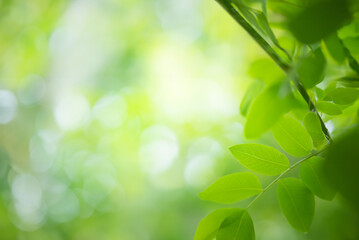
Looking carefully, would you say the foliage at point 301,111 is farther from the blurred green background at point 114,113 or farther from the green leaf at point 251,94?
the blurred green background at point 114,113

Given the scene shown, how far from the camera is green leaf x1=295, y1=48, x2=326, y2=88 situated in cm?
20

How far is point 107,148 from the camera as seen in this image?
3477 mm

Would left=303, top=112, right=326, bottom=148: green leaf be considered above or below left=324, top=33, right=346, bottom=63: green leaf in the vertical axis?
below

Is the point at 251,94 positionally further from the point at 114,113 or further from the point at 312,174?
the point at 114,113

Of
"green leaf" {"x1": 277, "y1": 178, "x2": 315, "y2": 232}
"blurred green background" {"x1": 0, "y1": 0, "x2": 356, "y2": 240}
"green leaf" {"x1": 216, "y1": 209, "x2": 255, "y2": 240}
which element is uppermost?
"blurred green background" {"x1": 0, "y1": 0, "x2": 356, "y2": 240}

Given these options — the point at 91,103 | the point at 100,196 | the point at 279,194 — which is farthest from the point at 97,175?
the point at 279,194

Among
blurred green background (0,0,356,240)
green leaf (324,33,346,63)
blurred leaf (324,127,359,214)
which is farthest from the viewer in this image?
blurred green background (0,0,356,240)

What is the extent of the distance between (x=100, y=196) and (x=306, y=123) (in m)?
3.34

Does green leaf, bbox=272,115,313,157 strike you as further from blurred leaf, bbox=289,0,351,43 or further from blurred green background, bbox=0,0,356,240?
blurred green background, bbox=0,0,356,240

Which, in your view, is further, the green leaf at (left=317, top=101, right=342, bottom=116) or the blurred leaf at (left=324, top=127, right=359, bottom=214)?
the green leaf at (left=317, top=101, right=342, bottom=116)

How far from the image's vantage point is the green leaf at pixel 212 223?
0.77 feet

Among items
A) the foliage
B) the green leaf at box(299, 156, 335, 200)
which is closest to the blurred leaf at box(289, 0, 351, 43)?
the foliage

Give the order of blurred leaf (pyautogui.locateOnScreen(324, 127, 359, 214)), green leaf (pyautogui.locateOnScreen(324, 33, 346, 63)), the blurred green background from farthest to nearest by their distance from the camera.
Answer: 1. the blurred green background
2. green leaf (pyautogui.locateOnScreen(324, 33, 346, 63))
3. blurred leaf (pyautogui.locateOnScreen(324, 127, 359, 214))

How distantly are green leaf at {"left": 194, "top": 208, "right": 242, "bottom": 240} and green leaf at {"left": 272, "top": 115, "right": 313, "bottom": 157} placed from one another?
0.06 metres
